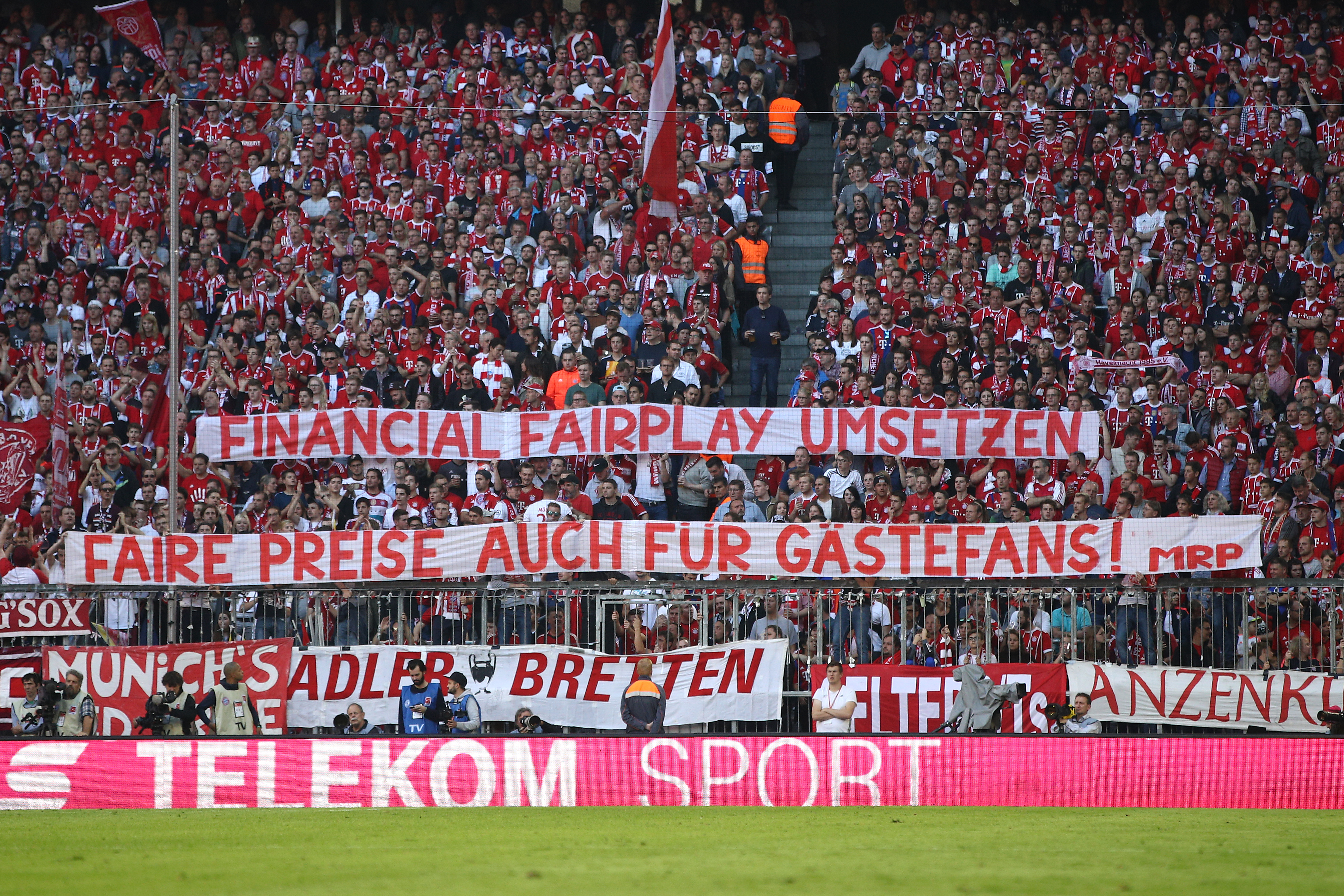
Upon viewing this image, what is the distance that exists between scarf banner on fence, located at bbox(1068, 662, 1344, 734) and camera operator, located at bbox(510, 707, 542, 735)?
15.4 feet

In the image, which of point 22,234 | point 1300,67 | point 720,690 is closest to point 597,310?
point 720,690

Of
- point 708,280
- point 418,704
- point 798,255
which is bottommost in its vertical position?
point 418,704

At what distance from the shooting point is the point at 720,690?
49.2ft

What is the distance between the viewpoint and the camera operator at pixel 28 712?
14477mm

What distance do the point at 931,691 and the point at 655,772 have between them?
3.15 meters

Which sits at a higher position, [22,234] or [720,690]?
[22,234]

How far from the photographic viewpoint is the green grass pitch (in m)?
8.77

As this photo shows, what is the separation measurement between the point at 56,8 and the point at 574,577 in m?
14.1

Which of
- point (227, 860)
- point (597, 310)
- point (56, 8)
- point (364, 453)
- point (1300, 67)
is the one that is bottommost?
point (227, 860)

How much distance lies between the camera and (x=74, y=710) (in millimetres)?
14555

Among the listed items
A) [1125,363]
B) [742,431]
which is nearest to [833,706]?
[742,431]

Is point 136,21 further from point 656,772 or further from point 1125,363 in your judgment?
point 1125,363

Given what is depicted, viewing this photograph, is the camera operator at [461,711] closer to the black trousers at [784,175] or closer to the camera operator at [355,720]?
the camera operator at [355,720]

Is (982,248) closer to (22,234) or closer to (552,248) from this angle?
(552,248)
